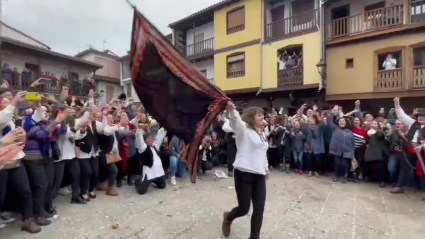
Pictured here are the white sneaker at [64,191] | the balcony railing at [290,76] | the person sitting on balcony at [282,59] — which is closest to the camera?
the white sneaker at [64,191]

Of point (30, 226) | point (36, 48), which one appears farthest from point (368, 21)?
point (36, 48)

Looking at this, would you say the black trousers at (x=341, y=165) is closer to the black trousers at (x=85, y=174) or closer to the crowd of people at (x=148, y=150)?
the crowd of people at (x=148, y=150)

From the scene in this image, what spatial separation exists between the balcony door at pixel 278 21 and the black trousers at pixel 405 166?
12200mm

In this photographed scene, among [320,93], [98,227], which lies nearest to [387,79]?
[320,93]

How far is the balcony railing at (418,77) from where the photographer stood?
42.5 feet

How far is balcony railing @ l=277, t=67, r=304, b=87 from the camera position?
52.2 feet

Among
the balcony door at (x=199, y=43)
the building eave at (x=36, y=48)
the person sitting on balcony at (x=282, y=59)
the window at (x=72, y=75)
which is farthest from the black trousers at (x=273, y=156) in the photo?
the window at (x=72, y=75)

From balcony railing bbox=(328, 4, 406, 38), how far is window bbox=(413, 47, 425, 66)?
1600mm

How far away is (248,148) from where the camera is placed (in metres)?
3.71

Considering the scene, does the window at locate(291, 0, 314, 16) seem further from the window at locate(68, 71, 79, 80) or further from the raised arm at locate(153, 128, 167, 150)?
the window at locate(68, 71, 79, 80)

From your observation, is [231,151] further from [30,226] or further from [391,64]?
[391,64]

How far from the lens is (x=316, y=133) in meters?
8.09

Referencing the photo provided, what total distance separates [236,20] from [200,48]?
4.18 m

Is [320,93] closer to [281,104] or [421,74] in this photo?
[281,104]
